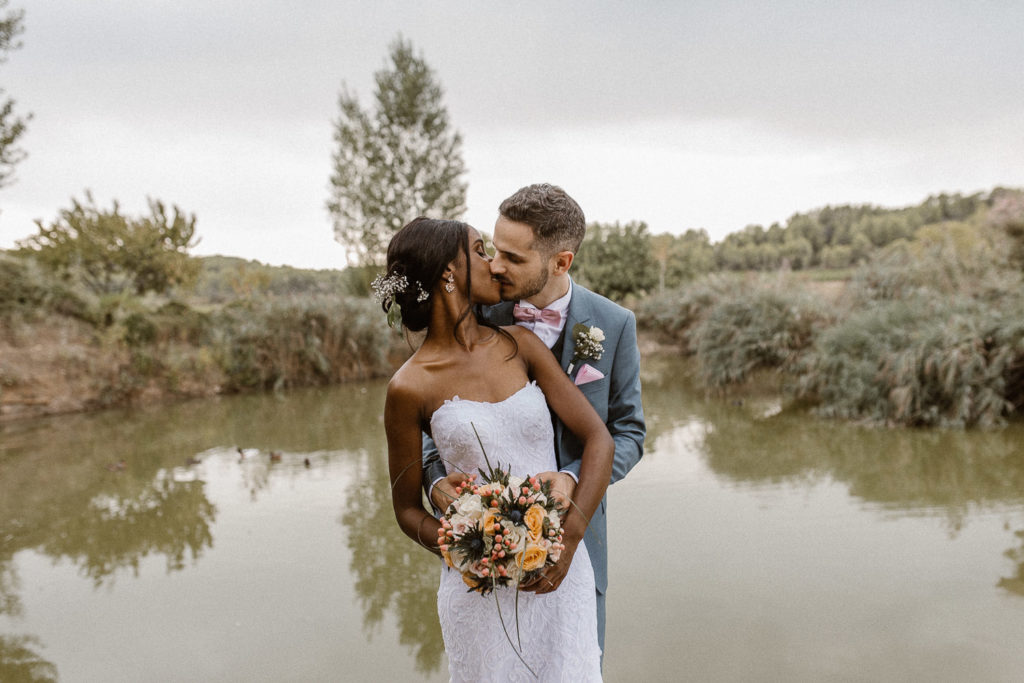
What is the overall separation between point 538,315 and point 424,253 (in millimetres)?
508

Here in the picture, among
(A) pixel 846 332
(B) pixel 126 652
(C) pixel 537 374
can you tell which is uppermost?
(C) pixel 537 374

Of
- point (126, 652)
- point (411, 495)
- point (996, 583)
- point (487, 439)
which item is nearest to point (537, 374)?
point (487, 439)

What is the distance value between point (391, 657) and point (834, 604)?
2.75 m

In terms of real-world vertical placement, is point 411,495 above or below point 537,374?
below

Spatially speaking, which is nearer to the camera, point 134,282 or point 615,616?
Answer: point 615,616

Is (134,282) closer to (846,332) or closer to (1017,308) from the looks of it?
(846,332)

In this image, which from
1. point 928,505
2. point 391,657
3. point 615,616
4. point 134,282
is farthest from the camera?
point 134,282

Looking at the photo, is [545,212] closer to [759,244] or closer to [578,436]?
[578,436]

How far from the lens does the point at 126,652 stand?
3.97m

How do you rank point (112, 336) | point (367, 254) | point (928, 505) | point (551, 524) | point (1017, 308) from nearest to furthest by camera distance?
point (551, 524) → point (928, 505) → point (1017, 308) → point (112, 336) → point (367, 254)

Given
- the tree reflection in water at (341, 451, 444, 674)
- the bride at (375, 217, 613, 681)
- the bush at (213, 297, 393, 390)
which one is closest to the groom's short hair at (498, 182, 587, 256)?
the bride at (375, 217, 613, 681)

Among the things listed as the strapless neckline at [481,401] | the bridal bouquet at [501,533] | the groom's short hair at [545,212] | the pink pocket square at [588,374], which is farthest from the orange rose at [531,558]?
the groom's short hair at [545,212]

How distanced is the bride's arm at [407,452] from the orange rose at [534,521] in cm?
35

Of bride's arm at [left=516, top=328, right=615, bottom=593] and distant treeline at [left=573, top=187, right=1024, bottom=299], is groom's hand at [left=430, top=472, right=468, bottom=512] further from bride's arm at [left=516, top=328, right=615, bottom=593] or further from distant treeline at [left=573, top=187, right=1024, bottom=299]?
distant treeline at [left=573, top=187, right=1024, bottom=299]
